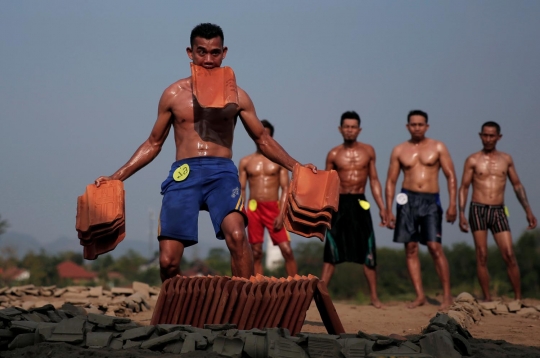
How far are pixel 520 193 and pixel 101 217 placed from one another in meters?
7.86

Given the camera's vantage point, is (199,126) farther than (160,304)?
Yes

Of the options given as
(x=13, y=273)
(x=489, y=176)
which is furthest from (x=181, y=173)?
(x=13, y=273)

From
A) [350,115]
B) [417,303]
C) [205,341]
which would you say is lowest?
[417,303]

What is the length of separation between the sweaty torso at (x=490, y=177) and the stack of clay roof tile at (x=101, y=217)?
7.08 metres

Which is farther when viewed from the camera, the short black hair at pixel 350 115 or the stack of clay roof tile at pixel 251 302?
the short black hair at pixel 350 115

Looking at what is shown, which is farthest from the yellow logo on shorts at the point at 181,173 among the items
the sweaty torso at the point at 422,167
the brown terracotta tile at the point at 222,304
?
the sweaty torso at the point at 422,167

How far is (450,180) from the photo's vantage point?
11.9m

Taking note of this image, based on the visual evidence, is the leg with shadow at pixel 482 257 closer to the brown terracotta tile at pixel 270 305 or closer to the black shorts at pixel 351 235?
the black shorts at pixel 351 235

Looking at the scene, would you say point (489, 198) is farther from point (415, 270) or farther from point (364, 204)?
point (364, 204)

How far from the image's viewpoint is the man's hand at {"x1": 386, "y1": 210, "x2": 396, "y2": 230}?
472 inches

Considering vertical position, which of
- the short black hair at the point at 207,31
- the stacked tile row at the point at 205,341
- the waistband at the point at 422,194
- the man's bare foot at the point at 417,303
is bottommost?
the man's bare foot at the point at 417,303

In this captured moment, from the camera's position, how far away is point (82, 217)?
6.62m

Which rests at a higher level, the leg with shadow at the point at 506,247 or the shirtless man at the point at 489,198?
the shirtless man at the point at 489,198

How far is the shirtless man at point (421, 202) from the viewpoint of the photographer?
11805 mm
